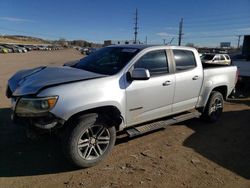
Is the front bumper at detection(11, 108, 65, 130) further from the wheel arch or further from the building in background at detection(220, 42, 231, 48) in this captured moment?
the building in background at detection(220, 42, 231, 48)

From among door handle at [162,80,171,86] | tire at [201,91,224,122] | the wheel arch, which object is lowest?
tire at [201,91,224,122]

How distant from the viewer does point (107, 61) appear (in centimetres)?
468

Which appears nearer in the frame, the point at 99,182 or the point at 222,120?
the point at 99,182

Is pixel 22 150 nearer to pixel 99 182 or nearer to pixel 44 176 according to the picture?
pixel 44 176

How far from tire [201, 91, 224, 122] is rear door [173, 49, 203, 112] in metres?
0.64

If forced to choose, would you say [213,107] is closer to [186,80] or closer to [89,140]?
[186,80]

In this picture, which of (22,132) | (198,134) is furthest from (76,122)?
(198,134)

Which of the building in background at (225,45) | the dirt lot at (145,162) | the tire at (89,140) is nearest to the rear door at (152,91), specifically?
the tire at (89,140)

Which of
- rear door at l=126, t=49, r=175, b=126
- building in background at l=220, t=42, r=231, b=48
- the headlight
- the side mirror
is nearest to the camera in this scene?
the headlight

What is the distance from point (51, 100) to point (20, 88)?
2.14 ft

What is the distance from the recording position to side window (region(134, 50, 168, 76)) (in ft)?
14.6

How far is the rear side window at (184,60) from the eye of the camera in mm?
5047

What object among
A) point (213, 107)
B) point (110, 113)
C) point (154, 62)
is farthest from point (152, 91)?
point (213, 107)

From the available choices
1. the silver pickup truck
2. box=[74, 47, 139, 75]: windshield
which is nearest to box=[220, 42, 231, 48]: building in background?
the silver pickup truck
